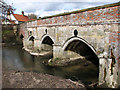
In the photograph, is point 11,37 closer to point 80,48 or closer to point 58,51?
point 58,51

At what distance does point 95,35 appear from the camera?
7609 mm

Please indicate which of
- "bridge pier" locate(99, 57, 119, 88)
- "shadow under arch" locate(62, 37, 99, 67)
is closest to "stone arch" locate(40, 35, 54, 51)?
"shadow under arch" locate(62, 37, 99, 67)

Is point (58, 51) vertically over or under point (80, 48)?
under

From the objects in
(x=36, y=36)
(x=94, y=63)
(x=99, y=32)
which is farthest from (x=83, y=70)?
(x=36, y=36)

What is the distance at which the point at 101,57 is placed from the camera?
686 centimetres

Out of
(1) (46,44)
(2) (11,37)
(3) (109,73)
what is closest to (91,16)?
(3) (109,73)

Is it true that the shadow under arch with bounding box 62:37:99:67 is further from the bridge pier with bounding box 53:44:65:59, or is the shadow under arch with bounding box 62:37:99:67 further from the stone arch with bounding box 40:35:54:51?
the stone arch with bounding box 40:35:54:51

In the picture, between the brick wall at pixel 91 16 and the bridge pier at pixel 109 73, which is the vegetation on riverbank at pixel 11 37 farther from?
the bridge pier at pixel 109 73

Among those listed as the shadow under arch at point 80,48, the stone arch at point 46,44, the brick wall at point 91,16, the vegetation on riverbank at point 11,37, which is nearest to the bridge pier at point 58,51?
the shadow under arch at point 80,48

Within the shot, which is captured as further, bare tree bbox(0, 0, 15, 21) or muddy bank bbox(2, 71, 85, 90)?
bare tree bbox(0, 0, 15, 21)

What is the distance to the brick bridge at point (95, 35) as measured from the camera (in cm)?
633

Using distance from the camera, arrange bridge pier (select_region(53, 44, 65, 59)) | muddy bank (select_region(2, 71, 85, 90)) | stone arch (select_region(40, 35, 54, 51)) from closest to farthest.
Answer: muddy bank (select_region(2, 71, 85, 90)) → bridge pier (select_region(53, 44, 65, 59)) → stone arch (select_region(40, 35, 54, 51))

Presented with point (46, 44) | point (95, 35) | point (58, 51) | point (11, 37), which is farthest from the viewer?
point (11, 37)

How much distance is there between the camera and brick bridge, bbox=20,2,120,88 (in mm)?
6328
